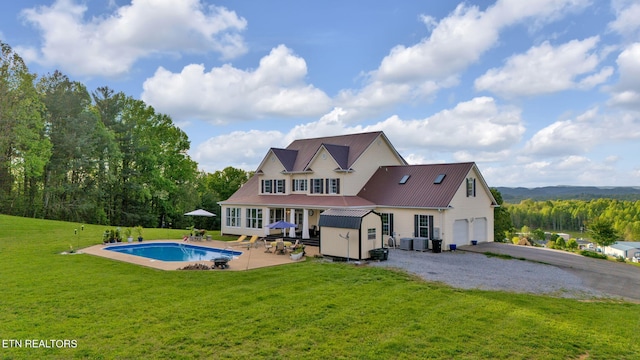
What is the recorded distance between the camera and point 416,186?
1029 inches

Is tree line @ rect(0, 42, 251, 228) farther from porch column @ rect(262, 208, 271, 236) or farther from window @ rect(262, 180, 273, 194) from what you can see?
porch column @ rect(262, 208, 271, 236)

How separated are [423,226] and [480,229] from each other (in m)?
5.67

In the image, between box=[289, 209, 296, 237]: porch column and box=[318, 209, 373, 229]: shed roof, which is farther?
box=[289, 209, 296, 237]: porch column

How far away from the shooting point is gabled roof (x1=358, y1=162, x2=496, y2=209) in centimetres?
2414

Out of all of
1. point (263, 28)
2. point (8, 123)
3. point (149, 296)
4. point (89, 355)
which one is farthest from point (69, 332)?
point (8, 123)

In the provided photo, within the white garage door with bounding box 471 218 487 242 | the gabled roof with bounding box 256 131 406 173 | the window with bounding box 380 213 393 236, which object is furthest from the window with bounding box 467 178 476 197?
the gabled roof with bounding box 256 131 406 173

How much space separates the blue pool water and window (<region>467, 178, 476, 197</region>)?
50.9ft

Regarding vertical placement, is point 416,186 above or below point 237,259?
above

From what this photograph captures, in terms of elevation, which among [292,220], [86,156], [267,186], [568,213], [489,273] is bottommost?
[489,273]

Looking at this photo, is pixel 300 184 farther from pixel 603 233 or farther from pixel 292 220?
pixel 603 233

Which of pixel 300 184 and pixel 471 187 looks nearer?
pixel 471 187

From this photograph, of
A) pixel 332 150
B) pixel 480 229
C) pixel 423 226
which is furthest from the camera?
pixel 332 150

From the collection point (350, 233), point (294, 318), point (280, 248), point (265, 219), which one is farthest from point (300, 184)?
point (294, 318)

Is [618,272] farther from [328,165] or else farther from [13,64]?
[13,64]
